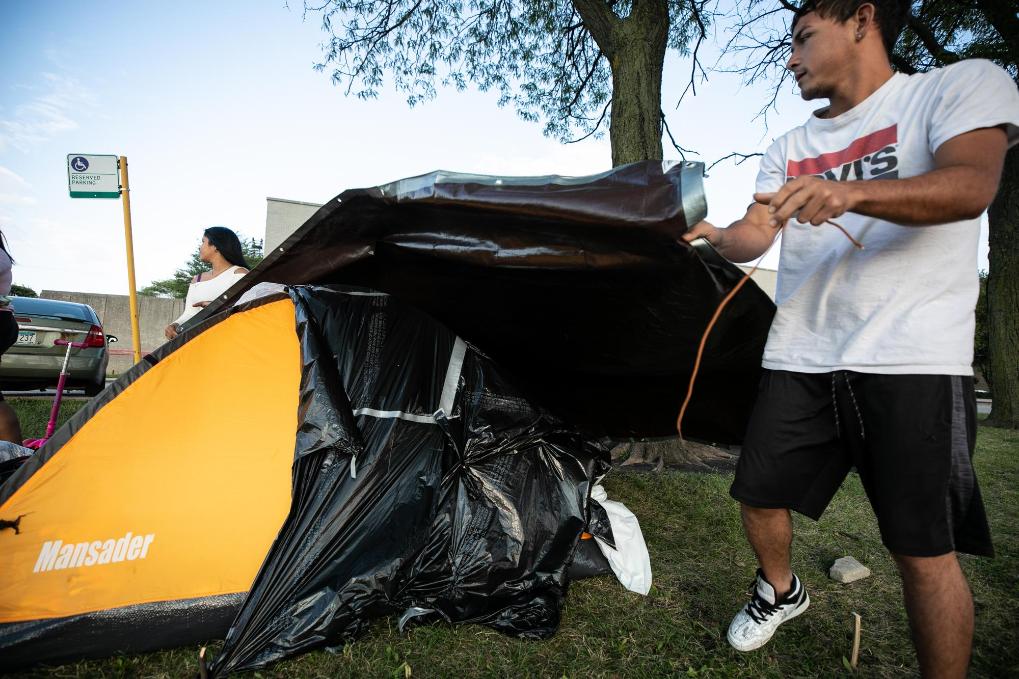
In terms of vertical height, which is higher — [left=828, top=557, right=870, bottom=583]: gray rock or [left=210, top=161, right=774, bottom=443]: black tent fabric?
[left=210, top=161, right=774, bottom=443]: black tent fabric

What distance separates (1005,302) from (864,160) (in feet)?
24.7

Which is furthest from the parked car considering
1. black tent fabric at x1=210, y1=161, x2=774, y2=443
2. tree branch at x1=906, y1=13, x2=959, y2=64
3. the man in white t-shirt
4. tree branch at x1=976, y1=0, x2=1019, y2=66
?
tree branch at x1=976, y1=0, x2=1019, y2=66

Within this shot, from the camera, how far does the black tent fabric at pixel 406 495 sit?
161 cm

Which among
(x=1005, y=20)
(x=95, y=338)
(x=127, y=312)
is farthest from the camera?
(x=127, y=312)

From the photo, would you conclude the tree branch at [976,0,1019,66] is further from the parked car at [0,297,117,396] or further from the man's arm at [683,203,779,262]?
the parked car at [0,297,117,396]

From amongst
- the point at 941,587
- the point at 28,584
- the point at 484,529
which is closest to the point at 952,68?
the point at 941,587

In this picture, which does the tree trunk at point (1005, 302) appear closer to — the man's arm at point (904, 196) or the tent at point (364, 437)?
the tent at point (364, 437)

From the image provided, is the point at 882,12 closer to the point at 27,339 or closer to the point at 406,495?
the point at 406,495

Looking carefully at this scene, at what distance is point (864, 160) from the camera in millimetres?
1369

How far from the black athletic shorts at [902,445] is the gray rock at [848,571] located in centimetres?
91

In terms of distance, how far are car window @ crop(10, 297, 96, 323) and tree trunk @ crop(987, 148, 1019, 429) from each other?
10.5m

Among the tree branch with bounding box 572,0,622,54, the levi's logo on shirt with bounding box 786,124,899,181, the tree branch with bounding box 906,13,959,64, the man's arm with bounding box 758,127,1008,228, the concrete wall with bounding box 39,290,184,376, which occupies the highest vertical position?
the tree branch with bounding box 906,13,959,64

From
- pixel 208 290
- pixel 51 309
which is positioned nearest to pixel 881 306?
pixel 208 290

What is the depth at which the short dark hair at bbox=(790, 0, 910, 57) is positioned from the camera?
A: 141cm
